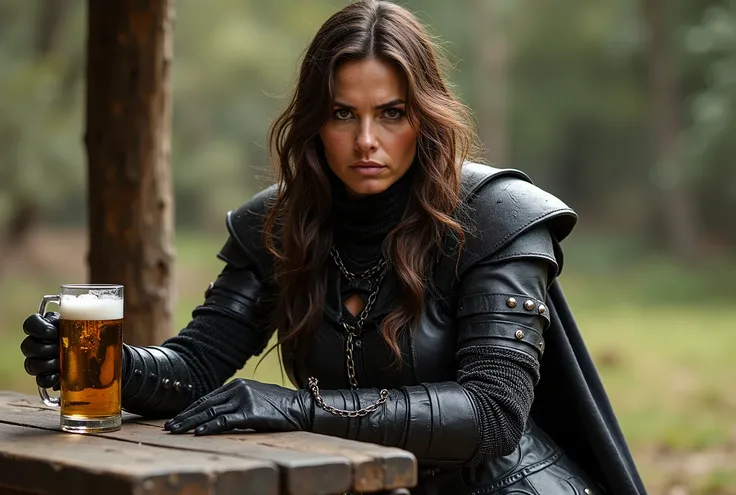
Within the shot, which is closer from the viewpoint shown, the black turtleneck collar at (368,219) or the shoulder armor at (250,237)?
the black turtleneck collar at (368,219)

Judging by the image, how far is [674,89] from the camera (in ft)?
56.9

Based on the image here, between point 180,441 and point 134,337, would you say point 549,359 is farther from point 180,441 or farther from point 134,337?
point 134,337

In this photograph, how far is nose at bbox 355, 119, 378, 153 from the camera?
2.49 m

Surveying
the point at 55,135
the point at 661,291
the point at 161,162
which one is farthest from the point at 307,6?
the point at 161,162

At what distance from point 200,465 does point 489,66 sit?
55.1 ft

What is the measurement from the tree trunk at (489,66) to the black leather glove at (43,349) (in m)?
15.3

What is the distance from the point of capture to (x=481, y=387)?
2305 mm

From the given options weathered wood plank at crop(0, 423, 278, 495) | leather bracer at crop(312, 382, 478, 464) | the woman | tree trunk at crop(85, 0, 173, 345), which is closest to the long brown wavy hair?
the woman

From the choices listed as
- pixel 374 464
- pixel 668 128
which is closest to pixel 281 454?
pixel 374 464

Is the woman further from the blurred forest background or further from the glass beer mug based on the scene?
the blurred forest background

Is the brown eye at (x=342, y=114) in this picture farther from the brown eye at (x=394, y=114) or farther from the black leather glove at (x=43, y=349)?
the black leather glove at (x=43, y=349)

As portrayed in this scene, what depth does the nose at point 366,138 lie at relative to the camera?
249 cm

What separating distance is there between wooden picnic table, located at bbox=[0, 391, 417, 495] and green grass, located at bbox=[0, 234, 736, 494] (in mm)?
879

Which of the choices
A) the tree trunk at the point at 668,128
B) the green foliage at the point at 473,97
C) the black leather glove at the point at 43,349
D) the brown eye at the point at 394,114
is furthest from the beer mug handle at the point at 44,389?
the tree trunk at the point at 668,128
